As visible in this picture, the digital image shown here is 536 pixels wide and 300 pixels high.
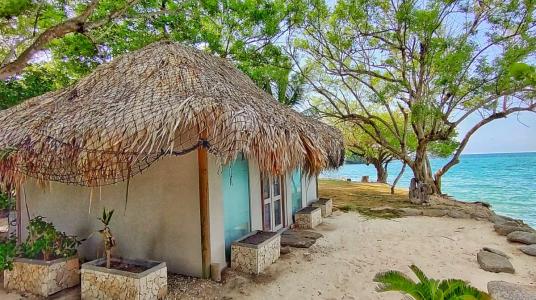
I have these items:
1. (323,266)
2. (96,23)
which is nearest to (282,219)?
(323,266)

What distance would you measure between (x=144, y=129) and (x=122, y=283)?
182 cm

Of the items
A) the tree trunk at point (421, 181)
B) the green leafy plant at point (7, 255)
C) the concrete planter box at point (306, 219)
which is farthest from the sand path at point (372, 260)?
the green leafy plant at point (7, 255)

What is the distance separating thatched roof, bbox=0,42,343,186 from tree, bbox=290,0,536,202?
6.89 meters

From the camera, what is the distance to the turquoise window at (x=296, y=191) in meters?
7.77

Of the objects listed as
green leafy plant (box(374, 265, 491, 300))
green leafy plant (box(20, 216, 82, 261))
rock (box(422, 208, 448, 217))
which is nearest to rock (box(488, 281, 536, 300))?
green leafy plant (box(374, 265, 491, 300))

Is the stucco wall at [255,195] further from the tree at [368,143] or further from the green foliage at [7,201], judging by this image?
the tree at [368,143]

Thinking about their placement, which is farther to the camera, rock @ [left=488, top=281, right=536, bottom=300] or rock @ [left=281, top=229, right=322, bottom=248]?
rock @ [left=281, top=229, right=322, bottom=248]

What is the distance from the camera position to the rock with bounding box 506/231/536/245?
235 inches

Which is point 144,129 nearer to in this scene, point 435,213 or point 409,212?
point 409,212

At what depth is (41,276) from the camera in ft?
13.1

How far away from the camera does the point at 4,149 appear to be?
406cm

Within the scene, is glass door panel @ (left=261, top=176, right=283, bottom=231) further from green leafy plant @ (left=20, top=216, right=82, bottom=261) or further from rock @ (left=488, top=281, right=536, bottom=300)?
rock @ (left=488, top=281, right=536, bottom=300)

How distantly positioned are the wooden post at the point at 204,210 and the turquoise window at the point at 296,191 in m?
3.47

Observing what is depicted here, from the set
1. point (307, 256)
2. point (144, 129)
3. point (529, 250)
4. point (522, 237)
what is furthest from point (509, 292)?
point (144, 129)
